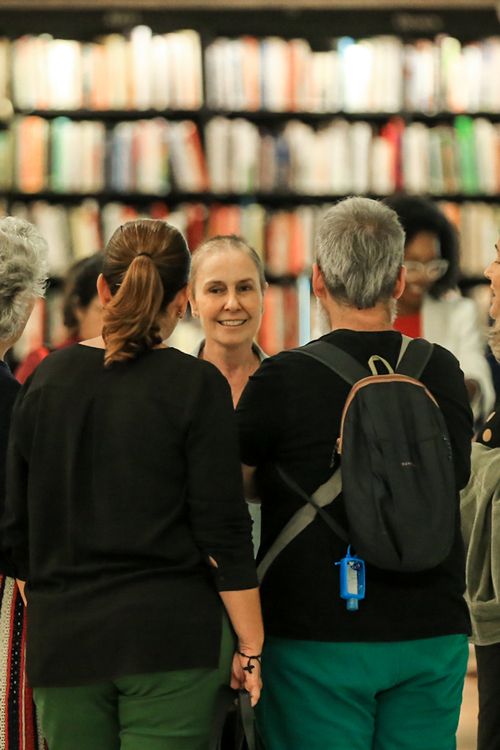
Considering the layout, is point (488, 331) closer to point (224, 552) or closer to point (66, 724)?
point (224, 552)

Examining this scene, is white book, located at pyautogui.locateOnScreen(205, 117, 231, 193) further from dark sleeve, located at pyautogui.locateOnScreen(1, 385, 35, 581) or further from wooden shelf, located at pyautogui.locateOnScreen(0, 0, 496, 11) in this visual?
dark sleeve, located at pyautogui.locateOnScreen(1, 385, 35, 581)

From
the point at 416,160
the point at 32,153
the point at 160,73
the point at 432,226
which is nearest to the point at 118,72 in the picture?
the point at 160,73

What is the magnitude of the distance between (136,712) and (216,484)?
1.19 ft

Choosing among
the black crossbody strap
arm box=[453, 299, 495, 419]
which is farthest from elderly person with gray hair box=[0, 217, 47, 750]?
arm box=[453, 299, 495, 419]

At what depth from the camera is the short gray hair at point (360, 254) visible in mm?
1475

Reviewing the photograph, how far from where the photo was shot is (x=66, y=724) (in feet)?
4.22

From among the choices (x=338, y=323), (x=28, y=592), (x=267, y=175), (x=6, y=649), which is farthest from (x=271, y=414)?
(x=267, y=175)

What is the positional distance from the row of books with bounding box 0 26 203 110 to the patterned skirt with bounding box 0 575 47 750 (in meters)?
3.08

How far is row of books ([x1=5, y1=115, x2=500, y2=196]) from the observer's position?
4039 millimetres

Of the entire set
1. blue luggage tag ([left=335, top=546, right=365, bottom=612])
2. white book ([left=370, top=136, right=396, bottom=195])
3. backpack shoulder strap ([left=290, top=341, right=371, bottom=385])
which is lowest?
blue luggage tag ([left=335, top=546, right=365, bottom=612])

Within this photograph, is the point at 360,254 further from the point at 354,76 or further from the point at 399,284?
the point at 354,76

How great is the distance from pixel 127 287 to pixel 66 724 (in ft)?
2.25

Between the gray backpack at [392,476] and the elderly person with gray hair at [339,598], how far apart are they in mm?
30

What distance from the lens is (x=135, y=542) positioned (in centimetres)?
126
